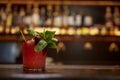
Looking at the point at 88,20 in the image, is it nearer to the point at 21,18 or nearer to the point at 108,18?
the point at 108,18

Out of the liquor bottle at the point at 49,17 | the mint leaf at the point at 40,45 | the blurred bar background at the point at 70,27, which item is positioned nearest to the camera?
the mint leaf at the point at 40,45

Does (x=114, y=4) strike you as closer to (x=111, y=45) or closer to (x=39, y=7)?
(x=111, y=45)

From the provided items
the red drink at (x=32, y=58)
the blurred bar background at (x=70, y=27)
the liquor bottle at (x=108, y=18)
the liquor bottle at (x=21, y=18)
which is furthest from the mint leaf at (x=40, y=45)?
the liquor bottle at (x=108, y=18)

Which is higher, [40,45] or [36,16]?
[36,16]

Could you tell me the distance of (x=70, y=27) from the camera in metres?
4.02

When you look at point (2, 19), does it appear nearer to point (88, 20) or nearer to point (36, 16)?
point (36, 16)

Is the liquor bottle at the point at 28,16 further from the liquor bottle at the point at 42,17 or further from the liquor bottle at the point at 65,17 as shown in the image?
the liquor bottle at the point at 65,17

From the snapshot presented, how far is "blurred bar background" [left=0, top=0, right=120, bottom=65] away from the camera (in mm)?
3941

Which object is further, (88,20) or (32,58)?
(88,20)

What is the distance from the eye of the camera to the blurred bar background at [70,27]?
3941 millimetres

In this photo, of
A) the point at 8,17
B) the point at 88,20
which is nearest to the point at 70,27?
the point at 88,20

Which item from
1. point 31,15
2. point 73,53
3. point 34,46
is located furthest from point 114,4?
point 34,46

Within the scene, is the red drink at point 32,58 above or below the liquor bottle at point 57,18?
below

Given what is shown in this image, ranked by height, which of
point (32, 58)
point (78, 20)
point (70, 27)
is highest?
point (78, 20)
